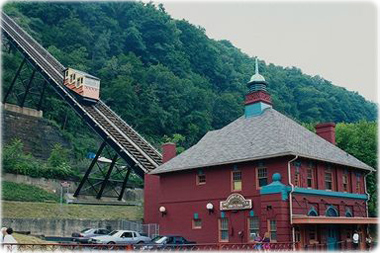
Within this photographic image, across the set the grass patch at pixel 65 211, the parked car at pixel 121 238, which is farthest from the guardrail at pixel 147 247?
the grass patch at pixel 65 211

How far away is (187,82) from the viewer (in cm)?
8956

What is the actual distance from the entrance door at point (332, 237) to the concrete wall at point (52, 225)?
54.4 feet

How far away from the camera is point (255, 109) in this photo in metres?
37.0

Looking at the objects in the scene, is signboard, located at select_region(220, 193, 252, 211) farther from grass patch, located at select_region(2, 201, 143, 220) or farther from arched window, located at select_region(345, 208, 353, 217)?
grass patch, located at select_region(2, 201, 143, 220)

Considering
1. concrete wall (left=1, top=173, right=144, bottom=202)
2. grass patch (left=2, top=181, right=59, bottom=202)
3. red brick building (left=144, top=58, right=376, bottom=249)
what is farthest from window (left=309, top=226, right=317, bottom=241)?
concrete wall (left=1, top=173, right=144, bottom=202)

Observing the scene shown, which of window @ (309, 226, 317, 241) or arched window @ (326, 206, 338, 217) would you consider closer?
window @ (309, 226, 317, 241)

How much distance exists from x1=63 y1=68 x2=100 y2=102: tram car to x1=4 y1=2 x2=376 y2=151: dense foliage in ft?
56.5

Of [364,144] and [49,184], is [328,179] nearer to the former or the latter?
[364,144]

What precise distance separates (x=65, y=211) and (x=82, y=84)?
620 inches

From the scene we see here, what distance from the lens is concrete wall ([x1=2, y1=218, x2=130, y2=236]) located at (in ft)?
120

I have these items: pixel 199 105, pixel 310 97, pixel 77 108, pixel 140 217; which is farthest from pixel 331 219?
pixel 310 97

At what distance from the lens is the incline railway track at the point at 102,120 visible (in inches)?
1697

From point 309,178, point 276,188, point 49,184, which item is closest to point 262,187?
point 276,188

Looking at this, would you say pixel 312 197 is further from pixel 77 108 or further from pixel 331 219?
pixel 77 108
